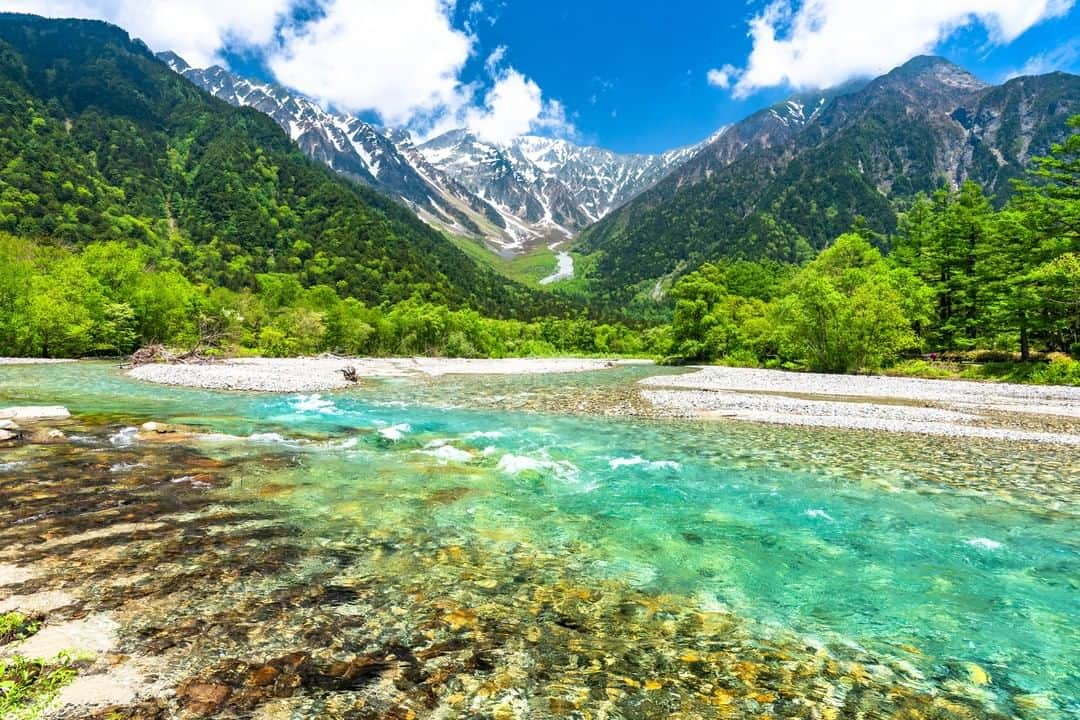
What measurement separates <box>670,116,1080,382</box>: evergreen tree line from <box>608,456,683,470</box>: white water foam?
1628 inches

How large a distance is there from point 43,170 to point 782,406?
709 feet

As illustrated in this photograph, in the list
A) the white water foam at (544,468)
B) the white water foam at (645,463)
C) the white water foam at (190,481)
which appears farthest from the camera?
the white water foam at (645,463)

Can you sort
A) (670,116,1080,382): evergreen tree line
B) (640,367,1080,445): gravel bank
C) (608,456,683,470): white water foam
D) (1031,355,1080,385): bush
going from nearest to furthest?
(608,456,683,470): white water foam
(640,367,1080,445): gravel bank
(1031,355,1080,385): bush
(670,116,1080,382): evergreen tree line

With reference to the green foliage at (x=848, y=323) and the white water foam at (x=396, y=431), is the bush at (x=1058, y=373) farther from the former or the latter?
the white water foam at (x=396, y=431)

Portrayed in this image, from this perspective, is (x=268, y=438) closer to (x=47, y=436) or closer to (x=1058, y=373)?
(x=47, y=436)

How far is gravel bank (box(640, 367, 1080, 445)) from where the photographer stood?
2369 centimetres

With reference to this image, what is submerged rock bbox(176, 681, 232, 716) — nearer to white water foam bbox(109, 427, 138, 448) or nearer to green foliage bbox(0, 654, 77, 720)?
green foliage bbox(0, 654, 77, 720)

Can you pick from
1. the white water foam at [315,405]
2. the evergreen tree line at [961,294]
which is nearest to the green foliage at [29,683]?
the white water foam at [315,405]

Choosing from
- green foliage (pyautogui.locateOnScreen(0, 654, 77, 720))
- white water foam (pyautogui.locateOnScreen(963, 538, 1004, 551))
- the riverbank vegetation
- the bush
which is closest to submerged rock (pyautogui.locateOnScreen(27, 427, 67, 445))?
the riverbank vegetation

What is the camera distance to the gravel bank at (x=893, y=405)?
23688 mm

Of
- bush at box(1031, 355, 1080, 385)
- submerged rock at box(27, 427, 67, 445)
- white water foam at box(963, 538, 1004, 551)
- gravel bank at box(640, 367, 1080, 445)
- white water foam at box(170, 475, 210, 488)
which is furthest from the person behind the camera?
bush at box(1031, 355, 1080, 385)

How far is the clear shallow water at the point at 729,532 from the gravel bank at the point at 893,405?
371cm

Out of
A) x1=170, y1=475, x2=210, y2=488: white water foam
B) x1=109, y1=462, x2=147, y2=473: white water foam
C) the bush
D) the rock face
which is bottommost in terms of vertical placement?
x1=170, y1=475, x2=210, y2=488: white water foam

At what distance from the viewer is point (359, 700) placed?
202 inches
